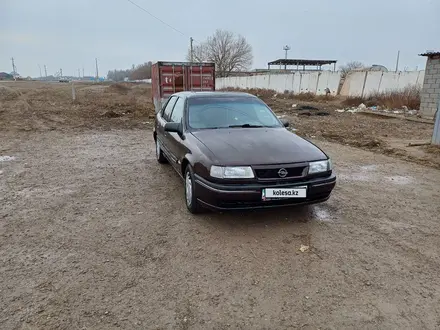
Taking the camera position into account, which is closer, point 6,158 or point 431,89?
point 6,158

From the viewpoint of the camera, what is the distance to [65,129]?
1122cm

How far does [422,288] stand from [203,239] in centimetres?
204

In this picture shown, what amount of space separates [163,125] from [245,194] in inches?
114

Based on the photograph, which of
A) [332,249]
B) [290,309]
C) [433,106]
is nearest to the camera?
[290,309]

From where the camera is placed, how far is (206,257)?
327 cm

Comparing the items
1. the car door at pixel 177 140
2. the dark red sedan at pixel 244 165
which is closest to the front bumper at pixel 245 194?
the dark red sedan at pixel 244 165

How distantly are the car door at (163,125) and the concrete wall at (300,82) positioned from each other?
21266 mm

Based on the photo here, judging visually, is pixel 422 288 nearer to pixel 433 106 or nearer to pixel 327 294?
pixel 327 294

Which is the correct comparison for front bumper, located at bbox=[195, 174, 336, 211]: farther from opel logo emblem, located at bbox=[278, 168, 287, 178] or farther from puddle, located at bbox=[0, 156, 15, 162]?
puddle, located at bbox=[0, 156, 15, 162]

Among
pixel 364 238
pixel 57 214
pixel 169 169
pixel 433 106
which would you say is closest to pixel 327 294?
pixel 364 238

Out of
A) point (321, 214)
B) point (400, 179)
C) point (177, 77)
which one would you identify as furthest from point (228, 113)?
point (177, 77)

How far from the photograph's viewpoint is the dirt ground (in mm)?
2498

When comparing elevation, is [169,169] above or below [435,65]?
below

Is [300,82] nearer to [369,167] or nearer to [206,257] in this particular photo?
[369,167]
